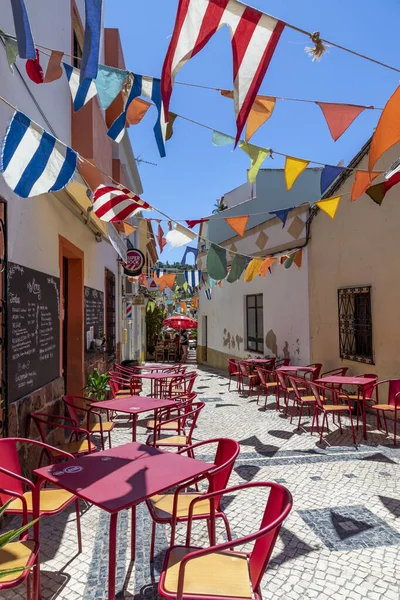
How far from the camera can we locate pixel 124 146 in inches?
513

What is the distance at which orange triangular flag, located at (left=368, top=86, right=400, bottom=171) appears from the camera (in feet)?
9.75

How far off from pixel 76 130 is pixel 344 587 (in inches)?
239

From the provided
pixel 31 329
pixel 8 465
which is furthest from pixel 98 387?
pixel 8 465

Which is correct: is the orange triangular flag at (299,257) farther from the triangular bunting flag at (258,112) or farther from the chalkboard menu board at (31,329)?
the triangular bunting flag at (258,112)

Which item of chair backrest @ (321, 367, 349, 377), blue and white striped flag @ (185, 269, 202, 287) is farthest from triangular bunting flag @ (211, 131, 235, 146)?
blue and white striped flag @ (185, 269, 202, 287)

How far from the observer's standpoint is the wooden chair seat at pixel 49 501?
8.66 feet

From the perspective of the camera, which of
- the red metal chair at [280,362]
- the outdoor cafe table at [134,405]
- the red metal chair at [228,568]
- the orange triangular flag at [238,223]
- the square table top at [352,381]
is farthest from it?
the red metal chair at [280,362]

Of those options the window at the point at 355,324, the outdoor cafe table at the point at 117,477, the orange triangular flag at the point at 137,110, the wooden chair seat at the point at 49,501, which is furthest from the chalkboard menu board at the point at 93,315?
the window at the point at 355,324

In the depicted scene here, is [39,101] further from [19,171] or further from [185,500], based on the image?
[185,500]

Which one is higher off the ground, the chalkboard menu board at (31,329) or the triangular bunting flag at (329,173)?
the triangular bunting flag at (329,173)

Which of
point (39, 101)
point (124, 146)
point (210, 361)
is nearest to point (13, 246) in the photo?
point (39, 101)

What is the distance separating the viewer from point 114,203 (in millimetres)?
4992

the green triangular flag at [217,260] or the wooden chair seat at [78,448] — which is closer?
the wooden chair seat at [78,448]

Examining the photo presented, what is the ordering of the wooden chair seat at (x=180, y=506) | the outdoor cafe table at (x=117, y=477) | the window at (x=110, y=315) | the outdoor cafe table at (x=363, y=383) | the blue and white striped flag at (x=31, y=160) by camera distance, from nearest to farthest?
the outdoor cafe table at (x=117, y=477), the wooden chair seat at (x=180, y=506), the blue and white striped flag at (x=31, y=160), the outdoor cafe table at (x=363, y=383), the window at (x=110, y=315)
